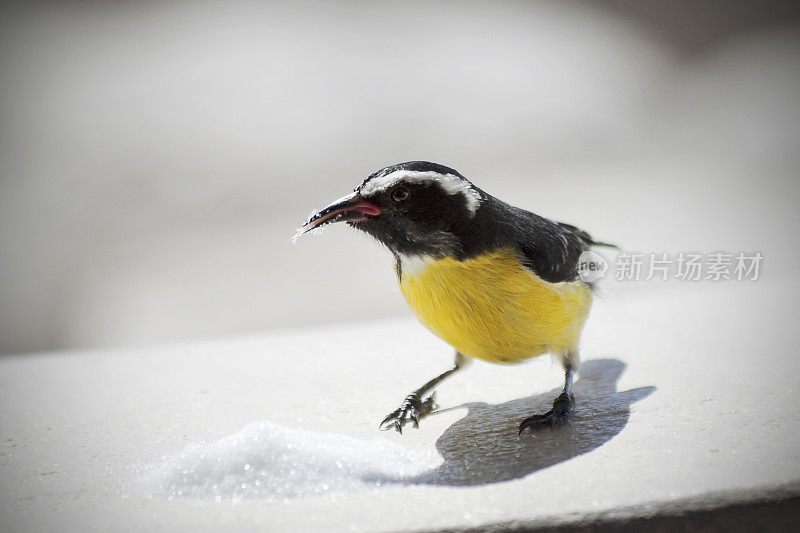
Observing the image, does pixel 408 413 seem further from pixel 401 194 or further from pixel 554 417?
pixel 401 194

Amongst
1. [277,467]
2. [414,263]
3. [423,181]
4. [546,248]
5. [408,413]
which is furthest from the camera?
[408,413]

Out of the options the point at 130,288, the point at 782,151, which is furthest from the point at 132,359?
the point at 782,151

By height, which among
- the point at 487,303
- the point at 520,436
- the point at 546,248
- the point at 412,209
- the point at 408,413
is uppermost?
the point at 412,209

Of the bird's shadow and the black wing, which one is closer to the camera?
the bird's shadow

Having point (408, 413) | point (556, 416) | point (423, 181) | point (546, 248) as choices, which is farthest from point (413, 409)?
point (423, 181)

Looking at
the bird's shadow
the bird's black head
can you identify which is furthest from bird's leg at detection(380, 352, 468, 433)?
the bird's black head

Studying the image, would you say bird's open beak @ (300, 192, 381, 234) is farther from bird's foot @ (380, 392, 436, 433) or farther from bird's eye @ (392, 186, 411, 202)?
bird's foot @ (380, 392, 436, 433)

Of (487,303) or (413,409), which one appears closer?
(487,303)
